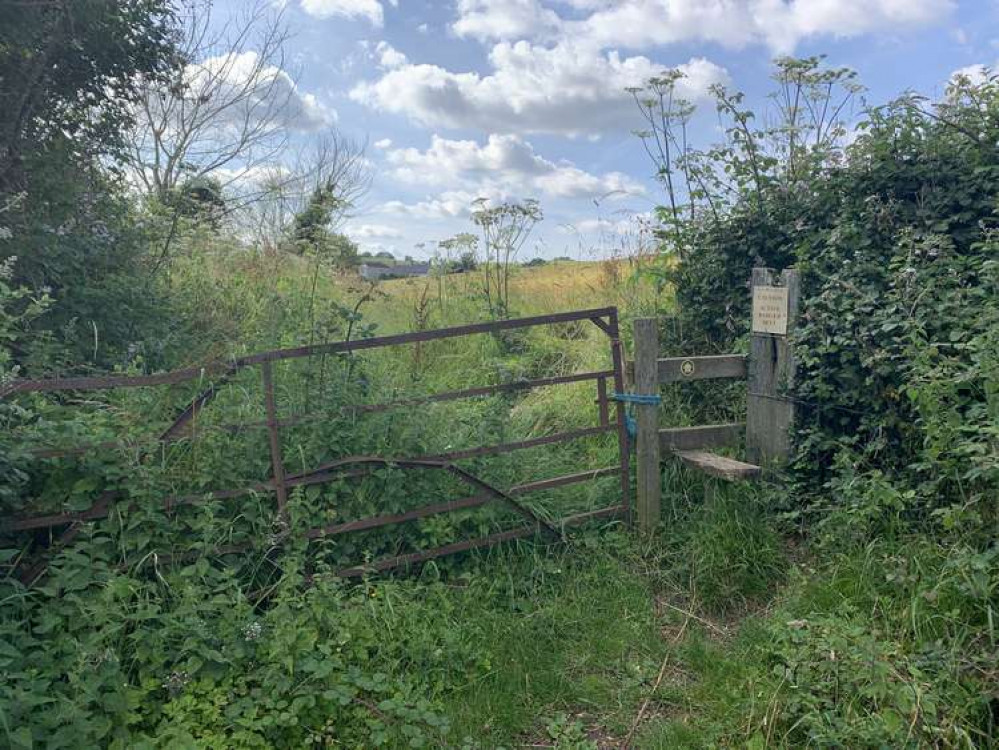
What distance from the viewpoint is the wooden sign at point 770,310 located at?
405 centimetres

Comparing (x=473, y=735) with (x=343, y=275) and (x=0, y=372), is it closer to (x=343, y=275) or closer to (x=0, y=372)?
(x=0, y=372)

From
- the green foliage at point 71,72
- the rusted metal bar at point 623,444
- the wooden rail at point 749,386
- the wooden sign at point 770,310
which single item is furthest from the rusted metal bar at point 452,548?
the green foliage at point 71,72

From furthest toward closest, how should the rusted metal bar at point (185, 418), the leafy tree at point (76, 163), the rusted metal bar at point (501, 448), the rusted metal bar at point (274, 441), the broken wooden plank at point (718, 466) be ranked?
the leafy tree at point (76, 163), the broken wooden plank at point (718, 466), the rusted metal bar at point (501, 448), the rusted metal bar at point (274, 441), the rusted metal bar at point (185, 418)

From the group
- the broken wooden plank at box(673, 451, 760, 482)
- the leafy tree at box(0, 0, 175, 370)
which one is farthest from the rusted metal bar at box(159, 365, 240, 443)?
the broken wooden plank at box(673, 451, 760, 482)

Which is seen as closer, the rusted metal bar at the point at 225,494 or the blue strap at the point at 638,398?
the rusted metal bar at the point at 225,494

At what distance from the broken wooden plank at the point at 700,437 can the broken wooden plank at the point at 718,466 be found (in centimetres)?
5

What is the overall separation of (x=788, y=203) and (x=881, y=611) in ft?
10.2

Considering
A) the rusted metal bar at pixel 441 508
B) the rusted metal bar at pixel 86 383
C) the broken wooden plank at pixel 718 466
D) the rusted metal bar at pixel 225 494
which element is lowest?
the rusted metal bar at pixel 441 508

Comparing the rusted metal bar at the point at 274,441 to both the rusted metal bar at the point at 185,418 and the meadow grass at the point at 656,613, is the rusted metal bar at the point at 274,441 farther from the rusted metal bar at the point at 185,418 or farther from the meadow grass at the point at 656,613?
the rusted metal bar at the point at 185,418

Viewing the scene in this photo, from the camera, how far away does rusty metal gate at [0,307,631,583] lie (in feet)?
9.33

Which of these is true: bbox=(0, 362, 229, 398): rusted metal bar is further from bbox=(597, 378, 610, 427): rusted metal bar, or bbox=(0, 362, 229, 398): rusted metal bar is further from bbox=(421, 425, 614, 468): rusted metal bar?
bbox=(597, 378, 610, 427): rusted metal bar

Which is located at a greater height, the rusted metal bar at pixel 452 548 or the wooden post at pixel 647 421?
the wooden post at pixel 647 421

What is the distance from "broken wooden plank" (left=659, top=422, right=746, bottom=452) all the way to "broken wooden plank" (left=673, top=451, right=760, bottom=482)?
2.0 inches

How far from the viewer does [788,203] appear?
4875mm
